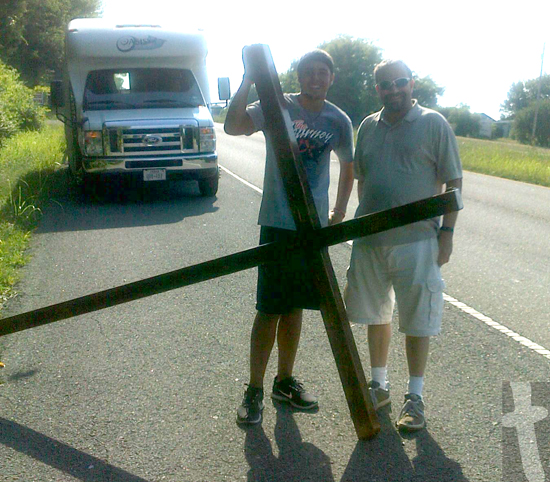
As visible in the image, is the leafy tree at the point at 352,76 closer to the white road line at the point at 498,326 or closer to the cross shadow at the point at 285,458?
the white road line at the point at 498,326

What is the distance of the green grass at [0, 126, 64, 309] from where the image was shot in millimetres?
8164

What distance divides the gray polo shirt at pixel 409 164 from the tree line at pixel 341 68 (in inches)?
314

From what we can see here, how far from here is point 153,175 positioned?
13.3 m

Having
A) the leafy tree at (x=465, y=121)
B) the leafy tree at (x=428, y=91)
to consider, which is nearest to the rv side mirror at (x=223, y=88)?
the leafy tree at (x=428, y=91)

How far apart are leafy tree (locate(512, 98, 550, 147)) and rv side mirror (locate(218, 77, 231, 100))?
75.5 m

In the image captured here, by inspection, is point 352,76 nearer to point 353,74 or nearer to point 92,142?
point 353,74

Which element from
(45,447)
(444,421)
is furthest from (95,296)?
(444,421)

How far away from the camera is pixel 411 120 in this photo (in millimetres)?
3912

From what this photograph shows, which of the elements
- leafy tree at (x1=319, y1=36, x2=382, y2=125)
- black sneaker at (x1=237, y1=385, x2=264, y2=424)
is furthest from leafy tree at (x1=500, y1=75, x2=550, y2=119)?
black sneaker at (x1=237, y1=385, x2=264, y2=424)

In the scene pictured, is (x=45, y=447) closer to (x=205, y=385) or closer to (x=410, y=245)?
(x=205, y=385)

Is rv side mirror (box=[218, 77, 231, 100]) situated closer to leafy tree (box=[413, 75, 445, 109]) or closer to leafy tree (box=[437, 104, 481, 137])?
leafy tree (box=[413, 75, 445, 109])

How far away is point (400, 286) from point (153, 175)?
31.8ft

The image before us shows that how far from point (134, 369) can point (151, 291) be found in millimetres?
1670

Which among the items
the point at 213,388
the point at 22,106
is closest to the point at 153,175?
the point at 213,388
